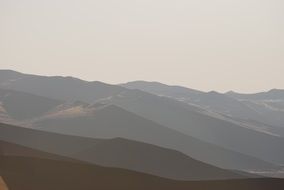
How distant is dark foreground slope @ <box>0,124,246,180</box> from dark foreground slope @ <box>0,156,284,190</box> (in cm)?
1854

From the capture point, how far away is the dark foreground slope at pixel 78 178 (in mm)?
36466

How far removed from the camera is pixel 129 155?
71188mm

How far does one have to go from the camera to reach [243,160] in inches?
4776

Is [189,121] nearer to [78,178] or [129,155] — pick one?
[129,155]

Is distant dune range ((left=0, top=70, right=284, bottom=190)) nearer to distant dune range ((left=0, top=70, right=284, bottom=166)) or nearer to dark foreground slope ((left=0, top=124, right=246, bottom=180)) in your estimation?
dark foreground slope ((left=0, top=124, right=246, bottom=180))

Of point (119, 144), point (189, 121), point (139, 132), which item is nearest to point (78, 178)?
point (119, 144)

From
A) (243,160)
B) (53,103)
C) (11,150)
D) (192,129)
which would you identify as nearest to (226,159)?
(243,160)

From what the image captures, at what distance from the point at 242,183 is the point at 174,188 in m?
9.08

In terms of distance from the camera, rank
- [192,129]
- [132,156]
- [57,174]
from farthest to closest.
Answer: [192,129] → [132,156] → [57,174]

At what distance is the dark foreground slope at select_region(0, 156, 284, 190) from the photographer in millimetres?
36466

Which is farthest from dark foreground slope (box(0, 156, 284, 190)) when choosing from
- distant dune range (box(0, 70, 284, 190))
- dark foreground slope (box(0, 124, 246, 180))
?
dark foreground slope (box(0, 124, 246, 180))

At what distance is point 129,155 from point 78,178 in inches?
1252

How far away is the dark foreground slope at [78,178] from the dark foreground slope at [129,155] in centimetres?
1854

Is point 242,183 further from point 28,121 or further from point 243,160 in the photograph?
point 28,121
